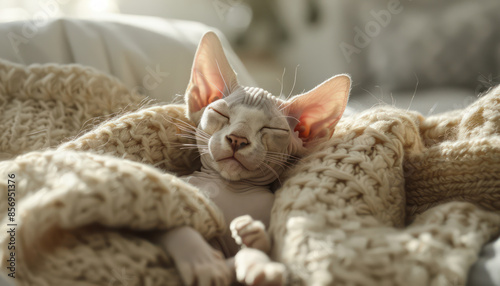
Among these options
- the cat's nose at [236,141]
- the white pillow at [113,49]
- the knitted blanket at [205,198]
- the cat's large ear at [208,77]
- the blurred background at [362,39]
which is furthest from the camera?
the blurred background at [362,39]

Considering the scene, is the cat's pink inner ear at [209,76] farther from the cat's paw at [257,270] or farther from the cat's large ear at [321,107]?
the cat's paw at [257,270]

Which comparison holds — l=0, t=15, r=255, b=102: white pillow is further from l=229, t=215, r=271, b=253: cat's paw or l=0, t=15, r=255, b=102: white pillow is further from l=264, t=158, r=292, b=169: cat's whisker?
l=229, t=215, r=271, b=253: cat's paw

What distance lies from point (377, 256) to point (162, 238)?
313 mm

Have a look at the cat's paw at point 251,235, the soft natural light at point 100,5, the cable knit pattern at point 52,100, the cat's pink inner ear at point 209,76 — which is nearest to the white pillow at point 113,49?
the cable knit pattern at point 52,100

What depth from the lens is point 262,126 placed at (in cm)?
86

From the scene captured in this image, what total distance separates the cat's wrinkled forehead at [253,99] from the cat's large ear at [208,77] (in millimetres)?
54

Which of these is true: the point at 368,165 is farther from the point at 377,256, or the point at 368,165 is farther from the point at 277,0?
the point at 277,0

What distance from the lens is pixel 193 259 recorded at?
Answer: 1.88 feet

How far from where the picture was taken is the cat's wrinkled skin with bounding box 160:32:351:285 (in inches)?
32.7

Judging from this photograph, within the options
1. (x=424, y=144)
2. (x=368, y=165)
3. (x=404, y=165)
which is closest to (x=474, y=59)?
(x=424, y=144)

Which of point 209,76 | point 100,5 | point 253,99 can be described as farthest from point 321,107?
point 100,5

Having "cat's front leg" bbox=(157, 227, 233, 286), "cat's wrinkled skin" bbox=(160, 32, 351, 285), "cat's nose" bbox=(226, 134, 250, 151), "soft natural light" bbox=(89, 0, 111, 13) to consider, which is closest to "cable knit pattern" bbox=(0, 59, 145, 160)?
"cat's wrinkled skin" bbox=(160, 32, 351, 285)

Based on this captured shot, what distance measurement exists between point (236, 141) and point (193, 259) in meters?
0.30

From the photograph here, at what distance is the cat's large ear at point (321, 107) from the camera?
2.98ft
